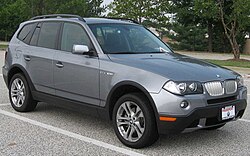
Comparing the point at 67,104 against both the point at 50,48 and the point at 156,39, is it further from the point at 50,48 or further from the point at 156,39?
the point at 156,39

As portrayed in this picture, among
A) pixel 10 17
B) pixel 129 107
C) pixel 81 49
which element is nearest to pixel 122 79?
pixel 129 107

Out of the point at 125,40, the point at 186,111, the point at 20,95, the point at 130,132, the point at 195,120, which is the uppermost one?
the point at 125,40

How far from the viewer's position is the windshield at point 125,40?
17.7 ft

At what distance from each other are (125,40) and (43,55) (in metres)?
1.37

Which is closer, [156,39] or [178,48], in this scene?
[156,39]

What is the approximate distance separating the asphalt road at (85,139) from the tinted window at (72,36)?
122 cm

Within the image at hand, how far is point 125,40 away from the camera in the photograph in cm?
562

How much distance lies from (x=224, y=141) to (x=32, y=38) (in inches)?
141

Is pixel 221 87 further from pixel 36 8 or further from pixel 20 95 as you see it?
pixel 36 8

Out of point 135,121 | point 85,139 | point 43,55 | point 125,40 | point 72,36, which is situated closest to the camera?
point 135,121

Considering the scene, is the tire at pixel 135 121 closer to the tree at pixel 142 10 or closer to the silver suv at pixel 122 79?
the silver suv at pixel 122 79

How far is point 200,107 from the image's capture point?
4.34m

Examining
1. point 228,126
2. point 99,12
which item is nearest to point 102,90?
point 228,126

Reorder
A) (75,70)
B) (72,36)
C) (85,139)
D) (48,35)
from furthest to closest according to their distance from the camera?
(48,35), (72,36), (75,70), (85,139)
